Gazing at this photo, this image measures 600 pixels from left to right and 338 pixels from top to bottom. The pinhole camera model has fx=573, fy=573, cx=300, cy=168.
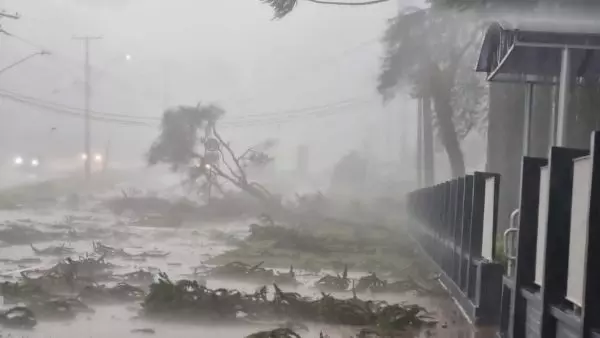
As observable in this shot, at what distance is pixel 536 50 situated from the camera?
1.79m

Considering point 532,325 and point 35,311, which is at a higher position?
point 532,325

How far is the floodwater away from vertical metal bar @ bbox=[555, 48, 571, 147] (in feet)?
2.29

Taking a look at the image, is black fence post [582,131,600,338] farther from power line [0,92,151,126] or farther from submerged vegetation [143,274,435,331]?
power line [0,92,151,126]

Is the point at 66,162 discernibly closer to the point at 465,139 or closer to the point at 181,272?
the point at 181,272

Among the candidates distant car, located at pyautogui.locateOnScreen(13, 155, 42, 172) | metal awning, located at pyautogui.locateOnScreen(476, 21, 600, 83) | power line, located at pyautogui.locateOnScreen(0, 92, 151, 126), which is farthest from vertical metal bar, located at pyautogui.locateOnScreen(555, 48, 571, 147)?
distant car, located at pyautogui.locateOnScreen(13, 155, 42, 172)

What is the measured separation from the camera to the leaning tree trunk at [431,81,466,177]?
1.93 meters

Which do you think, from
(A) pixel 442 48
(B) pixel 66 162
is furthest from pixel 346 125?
(B) pixel 66 162

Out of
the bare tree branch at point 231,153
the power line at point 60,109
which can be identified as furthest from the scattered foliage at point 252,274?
the power line at point 60,109

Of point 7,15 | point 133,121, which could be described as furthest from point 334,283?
point 7,15

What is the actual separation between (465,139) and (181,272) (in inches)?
40.7

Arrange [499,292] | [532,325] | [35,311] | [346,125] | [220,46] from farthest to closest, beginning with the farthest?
[220,46]
[346,125]
[35,311]
[499,292]
[532,325]

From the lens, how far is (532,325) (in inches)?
46.8

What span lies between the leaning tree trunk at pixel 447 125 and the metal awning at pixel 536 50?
14 cm

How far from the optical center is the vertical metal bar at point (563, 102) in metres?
1.86
